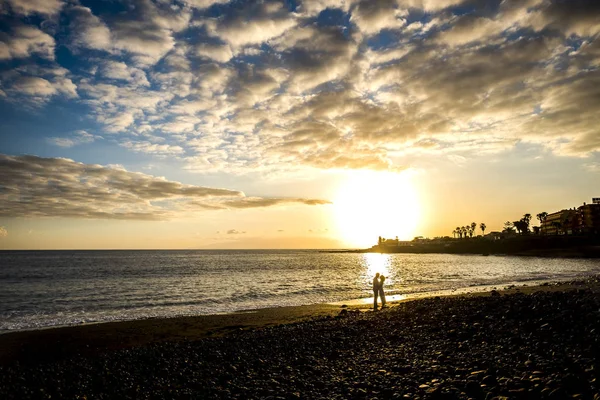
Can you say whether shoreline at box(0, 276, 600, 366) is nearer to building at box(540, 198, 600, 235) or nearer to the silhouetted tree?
building at box(540, 198, 600, 235)

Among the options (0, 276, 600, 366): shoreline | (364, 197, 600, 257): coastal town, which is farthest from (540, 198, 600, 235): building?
(0, 276, 600, 366): shoreline

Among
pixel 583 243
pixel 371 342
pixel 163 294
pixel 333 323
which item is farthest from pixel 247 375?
pixel 583 243

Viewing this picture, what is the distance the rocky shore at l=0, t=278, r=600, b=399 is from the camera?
9.37 m

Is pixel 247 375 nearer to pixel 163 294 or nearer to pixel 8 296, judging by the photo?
pixel 163 294

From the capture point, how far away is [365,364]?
39.9ft

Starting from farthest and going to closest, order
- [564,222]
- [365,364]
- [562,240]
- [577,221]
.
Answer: [564,222], [577,221], [562,240], [365,364]

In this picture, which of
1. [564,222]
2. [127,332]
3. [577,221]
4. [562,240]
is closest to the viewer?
[127,332]

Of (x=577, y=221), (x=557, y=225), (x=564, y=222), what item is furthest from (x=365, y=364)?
(x=557, y=225)

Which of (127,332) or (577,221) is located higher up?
(577,221)

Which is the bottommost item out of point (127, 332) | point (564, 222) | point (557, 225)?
point (127, 332)

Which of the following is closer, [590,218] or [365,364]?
[365,364]

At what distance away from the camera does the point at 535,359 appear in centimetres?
1052

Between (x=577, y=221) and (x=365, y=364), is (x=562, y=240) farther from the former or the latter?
(x=365, y=364)

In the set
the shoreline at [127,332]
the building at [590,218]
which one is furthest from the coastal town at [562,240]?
the shoreline at [127,332]
